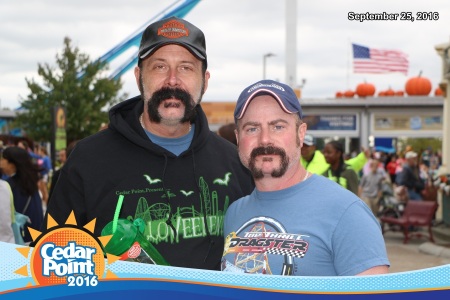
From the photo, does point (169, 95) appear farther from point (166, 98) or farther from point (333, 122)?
point (333, 122)

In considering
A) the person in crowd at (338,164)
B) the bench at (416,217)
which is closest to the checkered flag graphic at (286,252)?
the person in crowd at (338,164)

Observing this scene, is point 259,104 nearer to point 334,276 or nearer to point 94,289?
point 334,276

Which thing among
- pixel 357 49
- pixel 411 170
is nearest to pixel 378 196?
pixel 411 170

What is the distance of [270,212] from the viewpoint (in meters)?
2.48

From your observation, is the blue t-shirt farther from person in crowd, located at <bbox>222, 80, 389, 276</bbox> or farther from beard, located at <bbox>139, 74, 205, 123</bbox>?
beard, located at <bbox>139, 74, 205, 123</bbox>

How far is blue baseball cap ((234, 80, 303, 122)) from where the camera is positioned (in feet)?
8.21

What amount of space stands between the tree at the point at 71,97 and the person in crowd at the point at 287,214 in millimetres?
33767

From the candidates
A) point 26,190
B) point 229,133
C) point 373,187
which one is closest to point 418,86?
point 373,187

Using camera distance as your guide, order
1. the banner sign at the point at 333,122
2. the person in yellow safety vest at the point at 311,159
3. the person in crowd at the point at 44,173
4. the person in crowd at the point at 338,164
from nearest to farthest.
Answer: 1. the person in yellow safety vest at the point at 311,159
2. the person in crowd at the point at 338,164
3. the person in crowd at the point at 44,173
4. the banner sign at the point at 333,122

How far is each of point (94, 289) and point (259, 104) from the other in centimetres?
101

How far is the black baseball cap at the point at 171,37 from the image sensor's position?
2.91 metres

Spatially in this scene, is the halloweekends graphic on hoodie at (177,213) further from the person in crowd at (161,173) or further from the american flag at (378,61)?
the american flag at (378,61)

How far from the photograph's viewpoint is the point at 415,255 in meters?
11.9

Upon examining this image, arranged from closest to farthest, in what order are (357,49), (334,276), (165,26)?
(334,276), (165,26), (357,49)
